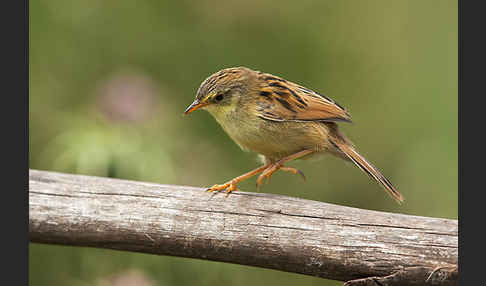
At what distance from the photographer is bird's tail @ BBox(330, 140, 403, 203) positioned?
4199mm

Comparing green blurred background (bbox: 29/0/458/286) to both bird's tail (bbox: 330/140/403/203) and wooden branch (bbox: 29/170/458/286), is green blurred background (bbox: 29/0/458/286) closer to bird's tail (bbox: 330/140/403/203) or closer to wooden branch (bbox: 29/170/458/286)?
wooden branch (bbox: 29/170/458/286)

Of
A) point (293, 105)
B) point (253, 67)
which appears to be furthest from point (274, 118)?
point (253, 67)

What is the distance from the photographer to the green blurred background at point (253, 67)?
5.65 meters

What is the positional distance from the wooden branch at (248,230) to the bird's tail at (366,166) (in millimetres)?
466

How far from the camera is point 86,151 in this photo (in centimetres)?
518

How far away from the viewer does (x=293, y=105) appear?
445 cm

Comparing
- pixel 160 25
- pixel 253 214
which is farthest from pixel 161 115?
pixel 253 214

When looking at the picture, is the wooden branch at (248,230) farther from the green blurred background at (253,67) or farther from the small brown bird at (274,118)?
the green blurred background at (253,67)

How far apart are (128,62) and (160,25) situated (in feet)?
1.87

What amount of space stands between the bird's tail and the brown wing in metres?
0.22

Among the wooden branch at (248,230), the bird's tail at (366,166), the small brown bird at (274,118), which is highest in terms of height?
the small brown bird at (274,118)

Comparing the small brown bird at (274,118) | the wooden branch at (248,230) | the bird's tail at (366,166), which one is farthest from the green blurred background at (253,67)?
the bird's tail at (366,166)

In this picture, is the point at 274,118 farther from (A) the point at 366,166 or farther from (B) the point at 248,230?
(B) the point at 248,230

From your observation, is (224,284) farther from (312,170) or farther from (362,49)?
(362,49)
